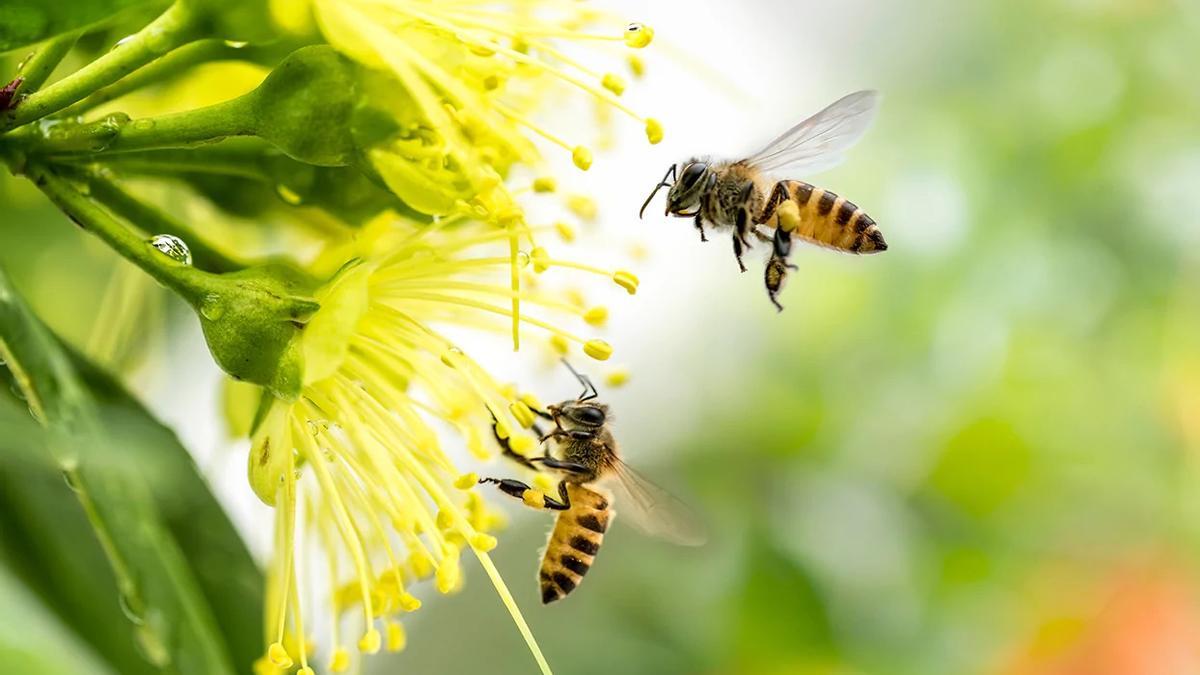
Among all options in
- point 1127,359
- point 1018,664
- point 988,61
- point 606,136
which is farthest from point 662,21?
point 606,136

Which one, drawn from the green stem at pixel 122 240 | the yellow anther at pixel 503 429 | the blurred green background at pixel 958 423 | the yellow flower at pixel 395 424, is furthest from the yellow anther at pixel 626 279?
the blurred green background at pixel 958 423

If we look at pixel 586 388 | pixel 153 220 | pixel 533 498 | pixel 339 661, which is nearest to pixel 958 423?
pixel 586 388

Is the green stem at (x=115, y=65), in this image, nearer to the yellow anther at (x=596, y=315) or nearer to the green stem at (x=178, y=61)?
the green stem at (x=178, y=61)

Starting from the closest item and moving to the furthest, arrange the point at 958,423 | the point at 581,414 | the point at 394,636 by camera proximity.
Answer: the point at 394,636 < the point at 581,414 < the point at 958,423

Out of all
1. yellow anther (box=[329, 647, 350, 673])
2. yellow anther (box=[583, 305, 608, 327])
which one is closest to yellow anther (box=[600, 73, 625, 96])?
yellow anther (box=[583, 305, 608, 327])

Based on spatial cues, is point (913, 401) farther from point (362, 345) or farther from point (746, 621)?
point (362, 345)

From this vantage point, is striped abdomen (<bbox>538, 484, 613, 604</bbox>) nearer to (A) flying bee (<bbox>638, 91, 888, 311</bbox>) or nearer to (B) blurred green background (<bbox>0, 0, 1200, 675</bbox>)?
(A) flying bee (<bbox>638, 91, 888, 311</bbox>)

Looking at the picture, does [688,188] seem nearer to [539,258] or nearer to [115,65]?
[539,258]
